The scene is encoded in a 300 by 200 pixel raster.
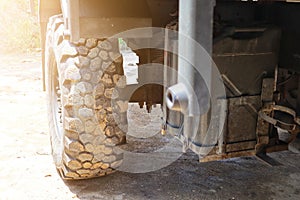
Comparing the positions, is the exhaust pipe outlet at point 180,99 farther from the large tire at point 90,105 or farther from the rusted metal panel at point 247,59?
the large tire at point 90,105

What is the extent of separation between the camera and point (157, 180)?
10.7ft

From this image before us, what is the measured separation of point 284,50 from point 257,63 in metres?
0.18

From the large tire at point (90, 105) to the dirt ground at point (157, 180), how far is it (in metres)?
0.26

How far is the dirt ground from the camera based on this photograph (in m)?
3.05

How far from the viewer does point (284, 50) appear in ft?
7.85

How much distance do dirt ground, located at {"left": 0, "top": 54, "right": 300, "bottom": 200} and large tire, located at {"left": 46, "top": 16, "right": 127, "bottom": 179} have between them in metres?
0.26

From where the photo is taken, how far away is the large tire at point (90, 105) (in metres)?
2.66

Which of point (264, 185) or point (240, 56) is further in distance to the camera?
point (264, 185)

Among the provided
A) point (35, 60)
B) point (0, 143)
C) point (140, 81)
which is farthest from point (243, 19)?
point (35, 60)

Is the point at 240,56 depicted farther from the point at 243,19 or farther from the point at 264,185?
the point at 264,185

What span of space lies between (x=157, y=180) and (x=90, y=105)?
935 millimetres

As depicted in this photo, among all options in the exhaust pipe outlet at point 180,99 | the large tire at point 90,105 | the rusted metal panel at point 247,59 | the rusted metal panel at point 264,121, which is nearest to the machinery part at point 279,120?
the rusted metal panel at point 264,121

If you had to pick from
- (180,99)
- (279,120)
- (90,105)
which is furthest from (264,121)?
(180,99)

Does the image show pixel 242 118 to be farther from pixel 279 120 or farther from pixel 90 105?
pixel 90 105
